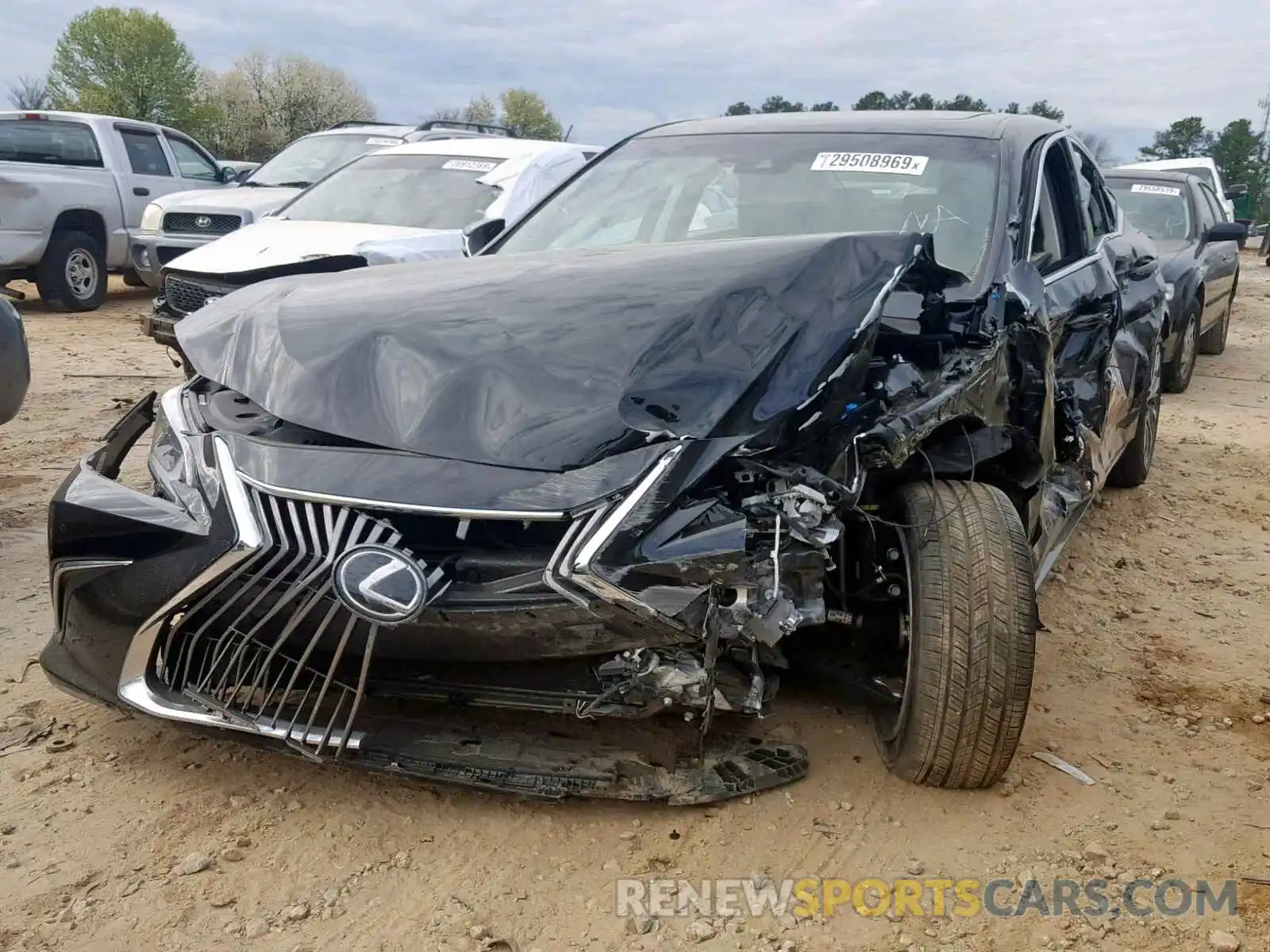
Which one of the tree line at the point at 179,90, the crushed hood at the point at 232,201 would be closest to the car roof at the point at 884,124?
the crushed hood at the point at 232,201

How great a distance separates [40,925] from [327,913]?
553mm

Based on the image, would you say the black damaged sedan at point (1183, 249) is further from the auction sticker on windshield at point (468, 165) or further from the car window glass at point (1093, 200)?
the auction sticker on windshield at point (468, 165)

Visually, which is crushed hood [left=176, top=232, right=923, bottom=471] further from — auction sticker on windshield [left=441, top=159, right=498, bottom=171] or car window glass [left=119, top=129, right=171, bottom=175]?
car window glass [left=119, top=129, right=171, bottom=175]

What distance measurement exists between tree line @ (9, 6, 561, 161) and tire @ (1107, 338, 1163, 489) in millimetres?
46942

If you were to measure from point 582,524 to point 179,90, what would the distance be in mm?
54459

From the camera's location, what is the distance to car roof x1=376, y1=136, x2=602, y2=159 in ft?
26.8

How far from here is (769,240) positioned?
2912 millimetres

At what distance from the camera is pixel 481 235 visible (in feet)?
14.2

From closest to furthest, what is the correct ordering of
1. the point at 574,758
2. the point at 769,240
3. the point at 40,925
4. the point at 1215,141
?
the point at 40,925, the point at 574,758, the point at 769,240, the point at 1215,141

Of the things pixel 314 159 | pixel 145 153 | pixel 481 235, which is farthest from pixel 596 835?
pixel 145 153

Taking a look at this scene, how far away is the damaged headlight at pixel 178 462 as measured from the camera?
2.46 meters

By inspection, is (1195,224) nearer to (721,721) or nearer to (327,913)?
(721,721)

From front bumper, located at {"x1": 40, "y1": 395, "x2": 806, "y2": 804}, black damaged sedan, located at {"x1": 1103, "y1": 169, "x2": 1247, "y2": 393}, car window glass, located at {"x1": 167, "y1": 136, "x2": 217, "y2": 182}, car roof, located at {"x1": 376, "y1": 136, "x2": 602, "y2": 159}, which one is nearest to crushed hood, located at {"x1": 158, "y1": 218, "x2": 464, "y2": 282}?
car roof, located at {"x1": 376, "y1": 136, "x2": 602, "y2": 159}

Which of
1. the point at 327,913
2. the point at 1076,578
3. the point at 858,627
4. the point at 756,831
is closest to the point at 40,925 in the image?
the point at 327,913
